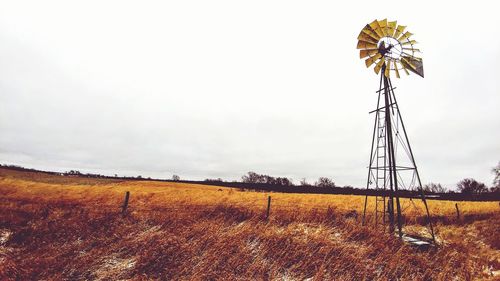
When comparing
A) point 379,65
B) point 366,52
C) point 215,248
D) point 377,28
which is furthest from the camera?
point 366,52

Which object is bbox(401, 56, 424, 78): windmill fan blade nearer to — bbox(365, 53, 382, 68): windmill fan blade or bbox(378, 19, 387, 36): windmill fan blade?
bbox(365, 53, 382, 68): windmill fan blade

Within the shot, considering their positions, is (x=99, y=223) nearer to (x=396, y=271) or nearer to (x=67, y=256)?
(x=67, y=256)

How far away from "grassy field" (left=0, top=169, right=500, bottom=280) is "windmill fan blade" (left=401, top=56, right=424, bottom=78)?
7832 mm

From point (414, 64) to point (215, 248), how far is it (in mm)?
12652

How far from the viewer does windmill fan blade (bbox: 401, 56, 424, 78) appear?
1388cm

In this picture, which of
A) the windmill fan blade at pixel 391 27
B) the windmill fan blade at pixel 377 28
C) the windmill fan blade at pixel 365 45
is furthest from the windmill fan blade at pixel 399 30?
the windmill fan blade at pixel 365 45

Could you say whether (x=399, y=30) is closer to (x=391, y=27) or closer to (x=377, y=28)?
(x=391, y=27)

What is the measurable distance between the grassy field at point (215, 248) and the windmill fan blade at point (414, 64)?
25.7 ft

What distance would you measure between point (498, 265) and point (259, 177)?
394ft

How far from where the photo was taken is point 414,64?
14.0m

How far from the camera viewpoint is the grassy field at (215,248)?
8.84 m

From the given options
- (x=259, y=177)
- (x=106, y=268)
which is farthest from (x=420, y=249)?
(x=259, y=177)

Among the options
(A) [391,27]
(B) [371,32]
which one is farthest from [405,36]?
Answer: (B) [371,32]

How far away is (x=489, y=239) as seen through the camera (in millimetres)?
14234
